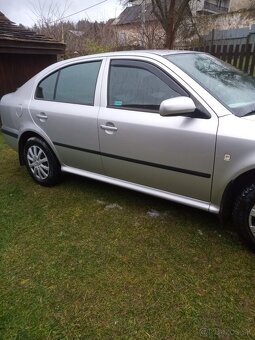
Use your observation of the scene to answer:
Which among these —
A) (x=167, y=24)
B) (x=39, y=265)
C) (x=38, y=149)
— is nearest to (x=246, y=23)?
(x=167, y=24)

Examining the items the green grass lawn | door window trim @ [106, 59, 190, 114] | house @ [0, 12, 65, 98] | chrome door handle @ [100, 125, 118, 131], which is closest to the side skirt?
the green grass lawn

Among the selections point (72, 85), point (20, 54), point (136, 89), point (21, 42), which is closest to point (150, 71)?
point (136, 89)

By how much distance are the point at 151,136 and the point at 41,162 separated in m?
1.83

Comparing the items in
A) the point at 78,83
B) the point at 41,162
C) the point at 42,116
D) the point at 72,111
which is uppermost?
the point at 78,83

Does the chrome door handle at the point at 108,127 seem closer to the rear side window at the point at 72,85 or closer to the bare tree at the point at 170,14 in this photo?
the rear side window at the point at 72,85

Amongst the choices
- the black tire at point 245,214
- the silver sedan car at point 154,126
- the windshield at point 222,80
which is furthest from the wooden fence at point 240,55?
Result: the black tire at point 245,214

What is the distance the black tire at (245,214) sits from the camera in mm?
2527

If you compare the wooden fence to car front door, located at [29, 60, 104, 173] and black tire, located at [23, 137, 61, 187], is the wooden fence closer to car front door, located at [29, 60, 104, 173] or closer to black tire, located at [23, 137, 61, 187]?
car front door, located at [29, 60, 104, 173]

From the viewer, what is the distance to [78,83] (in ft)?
11.8

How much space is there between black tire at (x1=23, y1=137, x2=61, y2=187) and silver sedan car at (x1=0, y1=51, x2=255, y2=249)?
0.01m

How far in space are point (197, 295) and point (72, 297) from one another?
920mm

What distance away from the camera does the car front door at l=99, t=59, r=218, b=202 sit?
2.69 m

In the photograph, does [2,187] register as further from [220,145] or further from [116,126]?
[220,145]

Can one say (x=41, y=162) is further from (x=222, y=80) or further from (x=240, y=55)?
(x=240, y=55)
